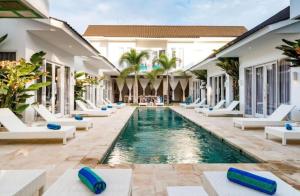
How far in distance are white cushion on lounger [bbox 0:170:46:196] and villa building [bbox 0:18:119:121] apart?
277 inches

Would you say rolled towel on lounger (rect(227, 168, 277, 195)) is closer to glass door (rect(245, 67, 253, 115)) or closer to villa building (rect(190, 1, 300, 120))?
villa building (rect(190, 1, 300, 120))

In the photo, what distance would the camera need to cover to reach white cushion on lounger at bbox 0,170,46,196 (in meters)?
2.91

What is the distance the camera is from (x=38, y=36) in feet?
38.7

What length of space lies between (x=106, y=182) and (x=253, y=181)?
1.45 metres

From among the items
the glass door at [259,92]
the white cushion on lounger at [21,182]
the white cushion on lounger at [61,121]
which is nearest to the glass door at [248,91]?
the glass door at [259,92]

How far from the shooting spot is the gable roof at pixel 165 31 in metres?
36.3

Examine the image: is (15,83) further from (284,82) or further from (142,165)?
(284,82)

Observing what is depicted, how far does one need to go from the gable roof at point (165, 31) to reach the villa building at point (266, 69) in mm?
19044

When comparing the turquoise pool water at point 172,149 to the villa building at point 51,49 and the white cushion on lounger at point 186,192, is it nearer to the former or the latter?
the white cushion on lounger at point 186,192

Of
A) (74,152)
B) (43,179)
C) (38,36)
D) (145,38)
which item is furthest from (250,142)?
(145,38)

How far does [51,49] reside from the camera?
43.5ft

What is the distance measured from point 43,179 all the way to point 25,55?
8.21 metres

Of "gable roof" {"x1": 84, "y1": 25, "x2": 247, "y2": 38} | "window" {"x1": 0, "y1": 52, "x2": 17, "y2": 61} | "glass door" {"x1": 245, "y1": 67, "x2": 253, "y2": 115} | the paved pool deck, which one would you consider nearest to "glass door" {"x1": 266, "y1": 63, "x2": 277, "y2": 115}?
"glass door" {"x1": 245, "y1": 67, "x2": 253, "y2": 115}

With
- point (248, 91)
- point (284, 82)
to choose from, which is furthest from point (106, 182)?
point (248, 91)
